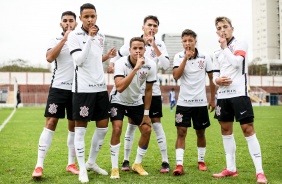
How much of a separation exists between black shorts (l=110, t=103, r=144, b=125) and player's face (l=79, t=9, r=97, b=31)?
4.77ft

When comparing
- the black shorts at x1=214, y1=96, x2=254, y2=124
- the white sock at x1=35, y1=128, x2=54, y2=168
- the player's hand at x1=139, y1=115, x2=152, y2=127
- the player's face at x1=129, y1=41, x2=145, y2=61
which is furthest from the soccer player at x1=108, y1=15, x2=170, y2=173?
the white sock at x1=35, y1=128, x2=54, y2=168

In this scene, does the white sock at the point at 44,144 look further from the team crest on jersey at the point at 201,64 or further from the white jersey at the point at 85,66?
the team crest on jersey at the point at 201,64

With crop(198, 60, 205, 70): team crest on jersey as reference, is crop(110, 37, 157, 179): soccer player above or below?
below

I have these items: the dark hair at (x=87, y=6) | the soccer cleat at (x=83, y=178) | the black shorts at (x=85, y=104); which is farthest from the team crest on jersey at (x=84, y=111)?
the dark hair at (x=87, y=6)

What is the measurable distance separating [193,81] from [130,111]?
130 centimetres

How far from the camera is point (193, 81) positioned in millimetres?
6941

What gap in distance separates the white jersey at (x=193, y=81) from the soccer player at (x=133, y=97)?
667 millimetres

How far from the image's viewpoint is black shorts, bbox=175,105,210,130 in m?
6.90

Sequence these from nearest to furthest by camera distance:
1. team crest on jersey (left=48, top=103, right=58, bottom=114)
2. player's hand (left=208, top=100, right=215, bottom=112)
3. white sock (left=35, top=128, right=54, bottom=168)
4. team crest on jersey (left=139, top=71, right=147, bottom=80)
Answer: white sock (left=35, top=128, right=54, bottom=168), team crest on jersey (left=48, top=103, right=58, bottom=114), team crest on jersey (left=139, top=71, right=147, bottom=80), player's hand (left=208, top=100, right=215, bottom=112)

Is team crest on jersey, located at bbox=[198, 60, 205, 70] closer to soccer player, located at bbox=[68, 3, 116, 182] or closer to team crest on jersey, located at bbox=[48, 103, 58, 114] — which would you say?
soccer player, located at bbox=[68, 3, 116, 182]

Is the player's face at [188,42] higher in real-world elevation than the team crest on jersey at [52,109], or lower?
higher

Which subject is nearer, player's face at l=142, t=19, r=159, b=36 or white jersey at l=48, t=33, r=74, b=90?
white jersey at l=48, t=33, r=74, b=90

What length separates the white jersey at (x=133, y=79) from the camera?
256 inches

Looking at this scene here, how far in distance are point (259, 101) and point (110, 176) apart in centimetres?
5454
